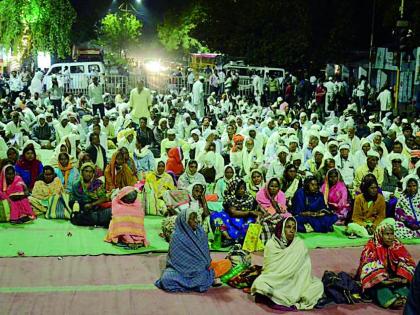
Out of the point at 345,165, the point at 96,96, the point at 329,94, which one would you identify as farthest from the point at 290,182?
the point at 329,94

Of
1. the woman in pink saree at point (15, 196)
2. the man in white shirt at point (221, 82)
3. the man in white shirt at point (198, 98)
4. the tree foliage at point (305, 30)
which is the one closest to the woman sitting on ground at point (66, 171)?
the woman in pink saree at point (15, 196)

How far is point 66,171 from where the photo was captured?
8.83 m

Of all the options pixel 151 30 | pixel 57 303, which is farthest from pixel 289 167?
pixel 151 30

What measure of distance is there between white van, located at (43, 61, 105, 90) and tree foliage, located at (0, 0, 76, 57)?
210 cm

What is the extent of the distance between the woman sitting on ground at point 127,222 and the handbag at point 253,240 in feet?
3.70

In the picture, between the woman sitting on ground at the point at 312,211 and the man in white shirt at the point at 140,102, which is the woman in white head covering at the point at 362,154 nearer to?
the woman sitting on ground at the point at 312,211

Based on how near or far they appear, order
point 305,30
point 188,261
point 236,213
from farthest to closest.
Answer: point 305,30 → point 236,213 → point 188,261

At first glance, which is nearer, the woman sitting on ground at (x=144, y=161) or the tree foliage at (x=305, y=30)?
the woman sitting on ground at (x=144, y=161)

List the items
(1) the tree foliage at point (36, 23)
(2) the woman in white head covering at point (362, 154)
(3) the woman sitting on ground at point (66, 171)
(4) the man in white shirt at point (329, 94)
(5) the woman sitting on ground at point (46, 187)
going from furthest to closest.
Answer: (4) the man in white shirt at point (329, 94) → (1) the tree foliage at point (36, 23) → (2) the woman in white head covering at point (362, 154) → (3) the woman sitting on ground at point (66, 171) → (5) the woman sitting on ground at point (46, 187)

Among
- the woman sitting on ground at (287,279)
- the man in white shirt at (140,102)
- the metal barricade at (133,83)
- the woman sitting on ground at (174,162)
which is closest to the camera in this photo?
the woman sitting on ground at (287,279)

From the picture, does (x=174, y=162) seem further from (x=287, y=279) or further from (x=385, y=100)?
(x=385, y=100)

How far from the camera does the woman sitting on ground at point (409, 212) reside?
306 inches

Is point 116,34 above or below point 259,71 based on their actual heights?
above

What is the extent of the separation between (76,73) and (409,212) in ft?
42.1
